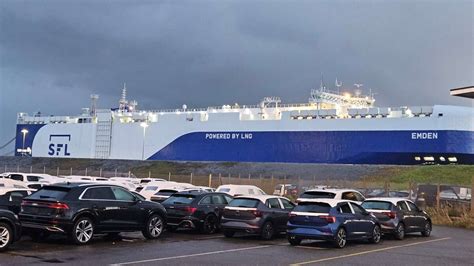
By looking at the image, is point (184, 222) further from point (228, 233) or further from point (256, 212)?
point (256, 212)

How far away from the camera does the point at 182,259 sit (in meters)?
11.5

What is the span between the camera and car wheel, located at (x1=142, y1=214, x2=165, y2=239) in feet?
49.0

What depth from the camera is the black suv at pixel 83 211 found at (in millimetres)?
12797

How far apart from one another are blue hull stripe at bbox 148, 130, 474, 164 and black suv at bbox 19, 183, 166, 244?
4682 centimetres

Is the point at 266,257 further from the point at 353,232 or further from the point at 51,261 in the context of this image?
the point at 51,261

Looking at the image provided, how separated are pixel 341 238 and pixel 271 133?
51.2 meters

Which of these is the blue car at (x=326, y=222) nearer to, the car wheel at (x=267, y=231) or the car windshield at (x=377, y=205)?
the car wheel at (x=267, y=231)

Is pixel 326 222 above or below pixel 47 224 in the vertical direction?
above

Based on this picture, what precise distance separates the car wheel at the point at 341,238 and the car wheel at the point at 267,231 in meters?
2.48

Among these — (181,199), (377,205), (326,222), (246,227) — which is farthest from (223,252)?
(377,205)

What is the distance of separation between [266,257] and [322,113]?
172 ft

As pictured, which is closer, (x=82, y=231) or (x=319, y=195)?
(x=82, y=231)

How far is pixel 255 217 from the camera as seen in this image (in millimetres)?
15766

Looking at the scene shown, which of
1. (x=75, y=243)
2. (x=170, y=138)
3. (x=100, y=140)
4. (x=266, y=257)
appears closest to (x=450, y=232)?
(x=266, y=257)
